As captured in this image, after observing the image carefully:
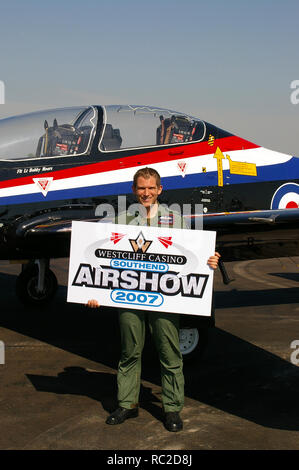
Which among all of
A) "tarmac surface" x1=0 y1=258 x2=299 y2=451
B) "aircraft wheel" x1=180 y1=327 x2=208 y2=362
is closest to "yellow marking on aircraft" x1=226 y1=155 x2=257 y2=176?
"tarmac surface" x1=0 y1=258 x2=299 y2=451

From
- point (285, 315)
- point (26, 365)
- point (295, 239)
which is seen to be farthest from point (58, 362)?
point (285, 315)

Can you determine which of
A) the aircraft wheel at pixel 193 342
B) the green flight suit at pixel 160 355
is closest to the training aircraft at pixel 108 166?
the aircraft wheel at pixel 193 342

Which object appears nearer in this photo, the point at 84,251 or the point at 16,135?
the point at 84,251

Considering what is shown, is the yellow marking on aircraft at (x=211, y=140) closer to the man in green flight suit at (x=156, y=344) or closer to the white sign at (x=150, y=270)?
the man in green flight suit at (x=156, y=344)

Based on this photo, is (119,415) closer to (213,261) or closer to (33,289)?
(213,261)

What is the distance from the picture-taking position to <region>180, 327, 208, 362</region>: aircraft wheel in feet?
18.8

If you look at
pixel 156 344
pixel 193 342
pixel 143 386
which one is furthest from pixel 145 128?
pixel 156 344

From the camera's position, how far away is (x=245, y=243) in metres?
5.97

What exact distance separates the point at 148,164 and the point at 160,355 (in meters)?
3.43

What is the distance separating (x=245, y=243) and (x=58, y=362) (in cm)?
243

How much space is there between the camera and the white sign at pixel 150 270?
4.28 m

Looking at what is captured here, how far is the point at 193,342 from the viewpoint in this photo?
5746 millimetres

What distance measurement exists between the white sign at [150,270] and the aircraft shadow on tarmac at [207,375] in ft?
3.14
